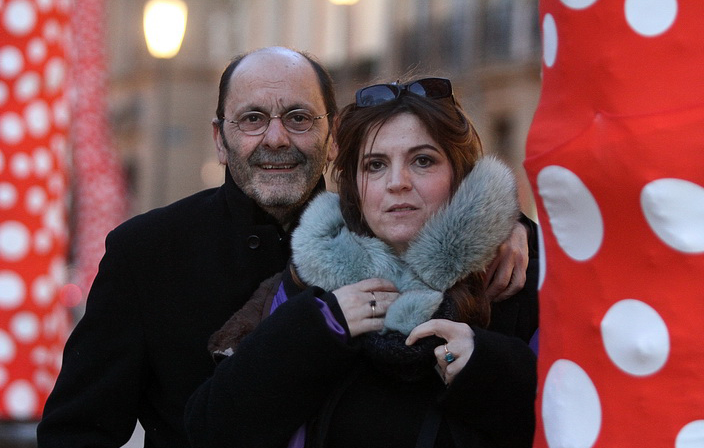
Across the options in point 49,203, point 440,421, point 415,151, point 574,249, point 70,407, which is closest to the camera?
point 574,249

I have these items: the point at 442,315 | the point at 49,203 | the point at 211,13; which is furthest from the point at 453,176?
the point at 211,13

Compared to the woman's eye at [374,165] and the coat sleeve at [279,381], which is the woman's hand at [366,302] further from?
the woman's eye at [374,165]

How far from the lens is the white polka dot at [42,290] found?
6.19 m

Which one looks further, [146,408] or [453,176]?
[146,408]

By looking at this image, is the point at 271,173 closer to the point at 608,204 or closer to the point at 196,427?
the point at 196,427

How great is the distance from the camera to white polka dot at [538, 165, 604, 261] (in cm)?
151

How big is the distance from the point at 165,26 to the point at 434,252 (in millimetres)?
11095

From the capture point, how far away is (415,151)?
274 cm

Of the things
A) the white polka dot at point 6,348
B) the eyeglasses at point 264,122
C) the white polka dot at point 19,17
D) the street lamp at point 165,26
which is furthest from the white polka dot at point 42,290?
the street lamp at point 165,26

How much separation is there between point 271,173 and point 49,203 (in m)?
3.30

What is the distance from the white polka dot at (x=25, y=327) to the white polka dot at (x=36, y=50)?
1386mm

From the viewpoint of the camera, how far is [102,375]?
123 inches

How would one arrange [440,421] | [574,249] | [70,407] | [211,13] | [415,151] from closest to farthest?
[574,249], [440,421], [415,151], [70,407], [211,13]

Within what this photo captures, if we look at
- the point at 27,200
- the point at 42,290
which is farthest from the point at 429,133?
the point at 42,290
